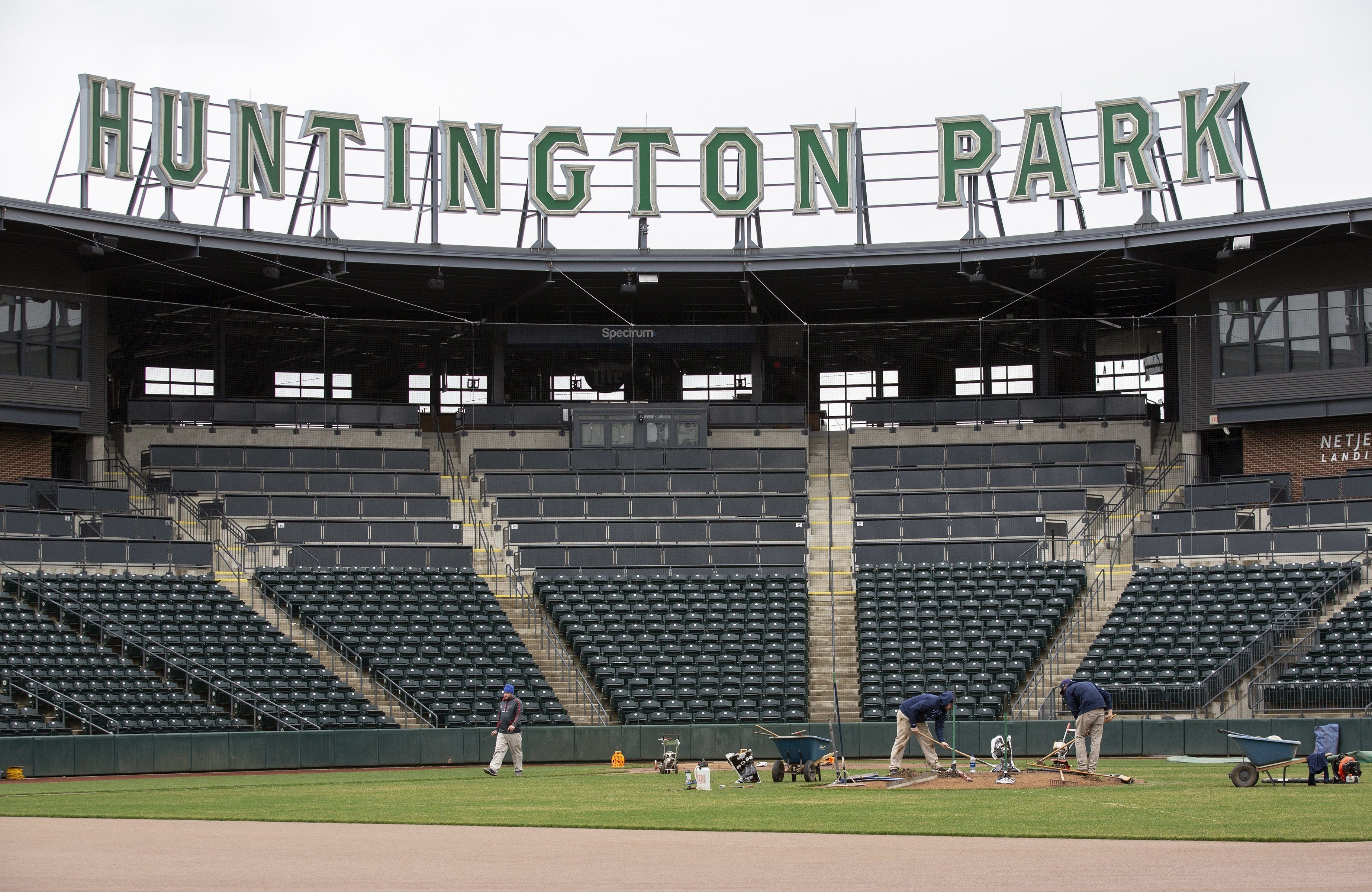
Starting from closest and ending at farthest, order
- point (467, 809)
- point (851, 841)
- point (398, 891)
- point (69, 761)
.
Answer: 1. point (398, 891)
2. point (851, 841)
3. point (467, 809)
4. point (69, 761)

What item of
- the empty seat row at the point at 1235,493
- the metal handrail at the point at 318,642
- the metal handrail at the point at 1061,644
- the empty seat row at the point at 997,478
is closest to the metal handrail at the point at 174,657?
the metal handrail at the point at 318,642

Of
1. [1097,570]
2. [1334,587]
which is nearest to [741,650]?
[1097,570]

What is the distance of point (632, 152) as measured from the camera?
4978 cm

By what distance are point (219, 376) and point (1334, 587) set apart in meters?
33.8

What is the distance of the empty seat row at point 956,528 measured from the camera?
4362cm

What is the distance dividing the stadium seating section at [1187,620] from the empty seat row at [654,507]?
10.8m

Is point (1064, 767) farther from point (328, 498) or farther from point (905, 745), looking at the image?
point (328, 498)

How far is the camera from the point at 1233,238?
43719 millimetres

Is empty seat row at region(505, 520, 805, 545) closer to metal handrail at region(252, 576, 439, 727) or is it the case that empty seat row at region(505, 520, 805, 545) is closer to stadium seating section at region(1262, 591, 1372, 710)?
metal handrail at region(252, 576, 439, 727)

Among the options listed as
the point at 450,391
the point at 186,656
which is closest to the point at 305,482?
the point at 450,391

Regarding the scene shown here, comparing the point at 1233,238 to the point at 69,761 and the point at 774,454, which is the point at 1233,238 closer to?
the point at 774,454

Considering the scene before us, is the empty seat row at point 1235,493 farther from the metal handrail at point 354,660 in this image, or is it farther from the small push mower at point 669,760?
the metal handrail at point 354,660

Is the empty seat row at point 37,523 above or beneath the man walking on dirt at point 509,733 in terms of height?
above

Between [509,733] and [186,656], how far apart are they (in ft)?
34.8
